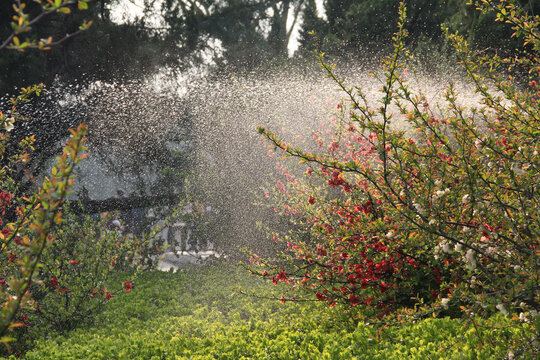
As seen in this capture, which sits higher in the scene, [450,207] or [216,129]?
[216,129]

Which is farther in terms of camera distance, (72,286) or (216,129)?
(216,129)

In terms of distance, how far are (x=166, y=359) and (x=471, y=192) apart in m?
2.44

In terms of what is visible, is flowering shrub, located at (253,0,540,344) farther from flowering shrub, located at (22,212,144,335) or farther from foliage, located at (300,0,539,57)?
foliage, located at (300,0,539,57)

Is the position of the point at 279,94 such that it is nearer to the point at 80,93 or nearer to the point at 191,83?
the point at 191,83

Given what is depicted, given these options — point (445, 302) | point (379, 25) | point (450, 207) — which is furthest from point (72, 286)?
point (379, 25)

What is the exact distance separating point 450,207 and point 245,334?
6.42 ft

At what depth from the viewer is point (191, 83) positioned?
12375mm

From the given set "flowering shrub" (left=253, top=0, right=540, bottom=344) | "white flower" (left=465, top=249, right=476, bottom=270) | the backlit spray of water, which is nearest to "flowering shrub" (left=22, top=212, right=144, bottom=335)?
"flowering shrub" (left=253, top=0, right=540, bottom=344)

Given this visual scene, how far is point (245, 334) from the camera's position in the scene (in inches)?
151

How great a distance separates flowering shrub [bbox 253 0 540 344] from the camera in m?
2.32

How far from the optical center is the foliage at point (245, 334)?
2898mm

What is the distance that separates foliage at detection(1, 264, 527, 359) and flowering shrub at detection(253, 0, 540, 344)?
239 millimetres

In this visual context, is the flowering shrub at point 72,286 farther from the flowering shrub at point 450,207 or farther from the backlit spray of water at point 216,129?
the backlit spray of water at point 216,129

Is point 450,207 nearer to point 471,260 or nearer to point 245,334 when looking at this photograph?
point 471,260
